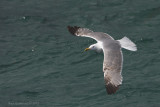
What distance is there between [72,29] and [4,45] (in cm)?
263

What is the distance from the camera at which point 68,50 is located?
47.6 ft

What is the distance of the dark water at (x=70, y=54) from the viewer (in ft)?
40.5

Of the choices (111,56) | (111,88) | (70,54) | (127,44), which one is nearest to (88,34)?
(70,54)

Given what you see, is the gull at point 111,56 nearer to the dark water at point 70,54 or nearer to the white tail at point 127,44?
the white tail at point 127,44

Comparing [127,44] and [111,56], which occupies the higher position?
[111,56]

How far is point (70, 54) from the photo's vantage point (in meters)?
14.4

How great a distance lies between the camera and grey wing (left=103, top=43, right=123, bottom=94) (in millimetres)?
10445

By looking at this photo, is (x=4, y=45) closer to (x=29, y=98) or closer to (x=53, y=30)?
(x=53, y=30)

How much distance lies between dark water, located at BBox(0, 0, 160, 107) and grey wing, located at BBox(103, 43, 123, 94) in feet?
3.98

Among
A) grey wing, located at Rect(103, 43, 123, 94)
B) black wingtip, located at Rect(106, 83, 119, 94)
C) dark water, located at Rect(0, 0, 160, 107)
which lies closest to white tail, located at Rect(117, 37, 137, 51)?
grey wing, located at Rect(103, 43, 123, 94)

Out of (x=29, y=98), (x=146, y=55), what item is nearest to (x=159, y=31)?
(x=146, y=55)

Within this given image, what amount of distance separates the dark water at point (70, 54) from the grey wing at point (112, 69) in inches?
47.8

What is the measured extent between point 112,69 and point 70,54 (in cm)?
358

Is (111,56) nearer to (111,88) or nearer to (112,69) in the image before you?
(112,69)
